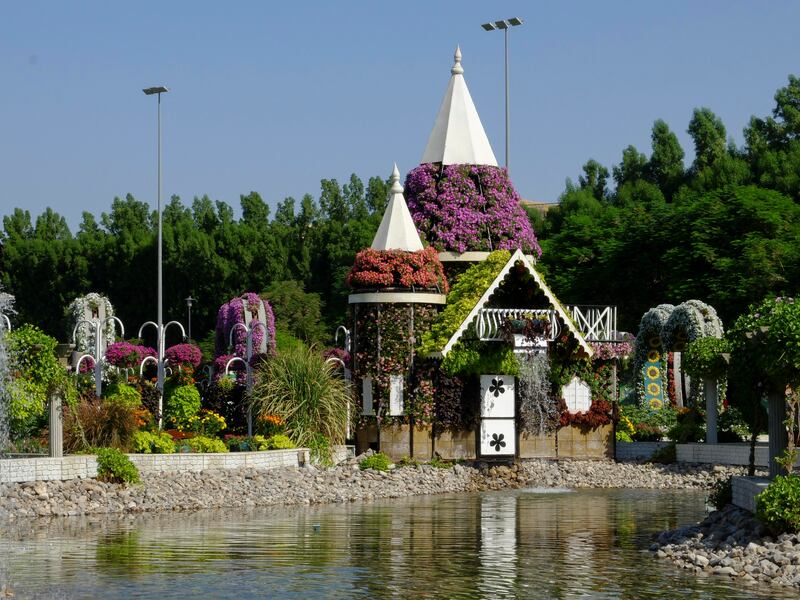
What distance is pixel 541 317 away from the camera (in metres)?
34.3

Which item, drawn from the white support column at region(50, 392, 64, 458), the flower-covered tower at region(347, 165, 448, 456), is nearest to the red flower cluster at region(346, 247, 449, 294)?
the flower-covered tower at region(347, 165, 448, 456)

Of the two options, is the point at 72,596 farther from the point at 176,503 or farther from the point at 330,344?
the point at 330,344

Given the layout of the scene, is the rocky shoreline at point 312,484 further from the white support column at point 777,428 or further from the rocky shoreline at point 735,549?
the white support column at point 777,428

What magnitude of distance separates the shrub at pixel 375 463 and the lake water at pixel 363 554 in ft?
14.2

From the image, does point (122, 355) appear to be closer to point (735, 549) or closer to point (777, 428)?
point (777, 428)

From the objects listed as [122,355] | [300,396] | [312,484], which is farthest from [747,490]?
[122,355]

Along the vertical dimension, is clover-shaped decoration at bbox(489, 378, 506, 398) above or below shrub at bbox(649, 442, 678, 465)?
above

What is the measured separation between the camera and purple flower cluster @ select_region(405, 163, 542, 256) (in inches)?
1438

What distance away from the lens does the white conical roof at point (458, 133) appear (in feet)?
122

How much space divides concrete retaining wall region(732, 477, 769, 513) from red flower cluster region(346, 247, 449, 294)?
13079mm

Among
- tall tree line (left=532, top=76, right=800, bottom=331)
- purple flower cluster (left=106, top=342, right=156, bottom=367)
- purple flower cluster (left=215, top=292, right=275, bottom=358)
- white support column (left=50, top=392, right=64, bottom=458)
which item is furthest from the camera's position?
tall tree line (left=532, top=76, right=800, bottom=331)

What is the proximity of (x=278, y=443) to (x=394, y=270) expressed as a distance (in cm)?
539

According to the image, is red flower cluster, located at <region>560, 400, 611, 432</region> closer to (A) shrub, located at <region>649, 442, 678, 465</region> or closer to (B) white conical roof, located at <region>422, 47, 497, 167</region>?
(A) shrub, located at <region>649, 442, 678, 465</region>

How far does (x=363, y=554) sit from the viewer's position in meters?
20.7
